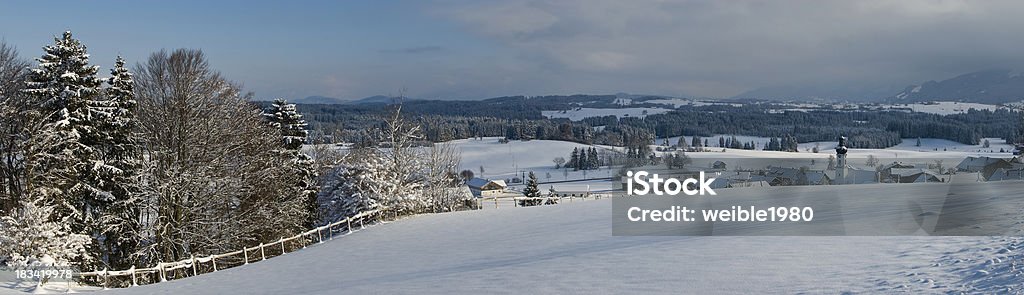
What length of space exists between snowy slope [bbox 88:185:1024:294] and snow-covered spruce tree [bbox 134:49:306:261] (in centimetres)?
345

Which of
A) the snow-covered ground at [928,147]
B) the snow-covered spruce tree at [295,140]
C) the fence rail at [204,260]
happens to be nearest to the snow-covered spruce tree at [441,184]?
the snow-covered spruce tree at [295,140]

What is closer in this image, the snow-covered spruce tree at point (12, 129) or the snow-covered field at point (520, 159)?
the snow-covered spruce tree at point (12, 129)

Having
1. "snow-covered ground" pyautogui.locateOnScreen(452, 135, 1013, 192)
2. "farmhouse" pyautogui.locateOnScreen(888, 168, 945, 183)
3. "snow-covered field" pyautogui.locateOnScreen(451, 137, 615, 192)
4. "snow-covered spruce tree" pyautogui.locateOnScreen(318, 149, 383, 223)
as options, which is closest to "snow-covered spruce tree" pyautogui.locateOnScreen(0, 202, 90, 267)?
"snow-covered spruce tree" pyautogui.locateOnScreen(318, 149, 383, 223)

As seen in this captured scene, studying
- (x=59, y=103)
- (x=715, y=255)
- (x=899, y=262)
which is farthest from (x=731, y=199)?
(x=59, y=103)

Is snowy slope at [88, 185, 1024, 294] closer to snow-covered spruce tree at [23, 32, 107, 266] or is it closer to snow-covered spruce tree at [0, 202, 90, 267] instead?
snow-covered spruce tree at [0, 202, 90, 267]

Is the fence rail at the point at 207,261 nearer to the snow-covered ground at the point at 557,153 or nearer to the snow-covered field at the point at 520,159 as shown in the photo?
the snow-covered ground at the point at 557,153

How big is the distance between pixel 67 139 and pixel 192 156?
129 inches

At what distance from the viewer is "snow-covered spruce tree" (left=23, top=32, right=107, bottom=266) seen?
17.7m

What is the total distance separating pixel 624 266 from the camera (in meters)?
12.8

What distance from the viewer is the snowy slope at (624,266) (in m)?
9.98

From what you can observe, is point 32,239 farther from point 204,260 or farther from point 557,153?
point 557,153

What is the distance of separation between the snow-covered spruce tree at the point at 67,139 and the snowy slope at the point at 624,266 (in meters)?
4.78

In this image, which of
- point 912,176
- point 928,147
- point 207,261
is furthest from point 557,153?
point 207,261

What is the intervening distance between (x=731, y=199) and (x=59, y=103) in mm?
22236
